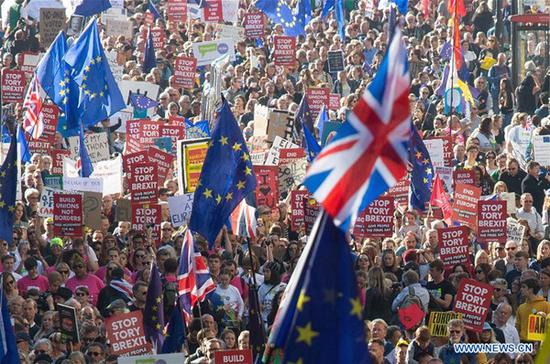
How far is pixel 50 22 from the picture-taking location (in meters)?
31.1

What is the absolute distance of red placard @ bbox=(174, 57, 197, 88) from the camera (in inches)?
1164

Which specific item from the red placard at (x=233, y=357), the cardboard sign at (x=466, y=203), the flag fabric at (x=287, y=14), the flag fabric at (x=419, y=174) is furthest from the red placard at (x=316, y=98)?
the red placard at (x=233, y=357)

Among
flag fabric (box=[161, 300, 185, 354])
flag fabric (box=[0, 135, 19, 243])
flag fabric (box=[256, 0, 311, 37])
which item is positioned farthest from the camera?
flag fabric (box=[256, 0, 311, 37])

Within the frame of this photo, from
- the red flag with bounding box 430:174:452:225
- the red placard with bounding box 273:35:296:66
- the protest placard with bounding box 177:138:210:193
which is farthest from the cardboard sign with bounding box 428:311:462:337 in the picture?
the red placard with bounding box 273:35:296:66

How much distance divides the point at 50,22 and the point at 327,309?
2220 cm

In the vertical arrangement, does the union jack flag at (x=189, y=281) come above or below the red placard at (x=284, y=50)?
below

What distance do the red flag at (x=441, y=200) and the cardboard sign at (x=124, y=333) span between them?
655 centimetres

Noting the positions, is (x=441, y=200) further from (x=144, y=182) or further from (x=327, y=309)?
(x=327, y=309)

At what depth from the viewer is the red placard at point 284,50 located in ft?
103

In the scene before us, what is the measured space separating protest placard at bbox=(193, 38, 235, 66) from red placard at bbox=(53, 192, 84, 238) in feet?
37.9

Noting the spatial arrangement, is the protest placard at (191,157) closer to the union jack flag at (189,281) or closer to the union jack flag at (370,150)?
the union jack flag at (189,281)

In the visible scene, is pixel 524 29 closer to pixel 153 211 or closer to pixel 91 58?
pixel 91 58

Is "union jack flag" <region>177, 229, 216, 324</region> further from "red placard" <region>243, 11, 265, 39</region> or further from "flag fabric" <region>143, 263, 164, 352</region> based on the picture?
"red placard" <region>243, 11, 265, 39</region>

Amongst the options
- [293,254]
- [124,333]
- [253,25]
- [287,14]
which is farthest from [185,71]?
[124,333]
